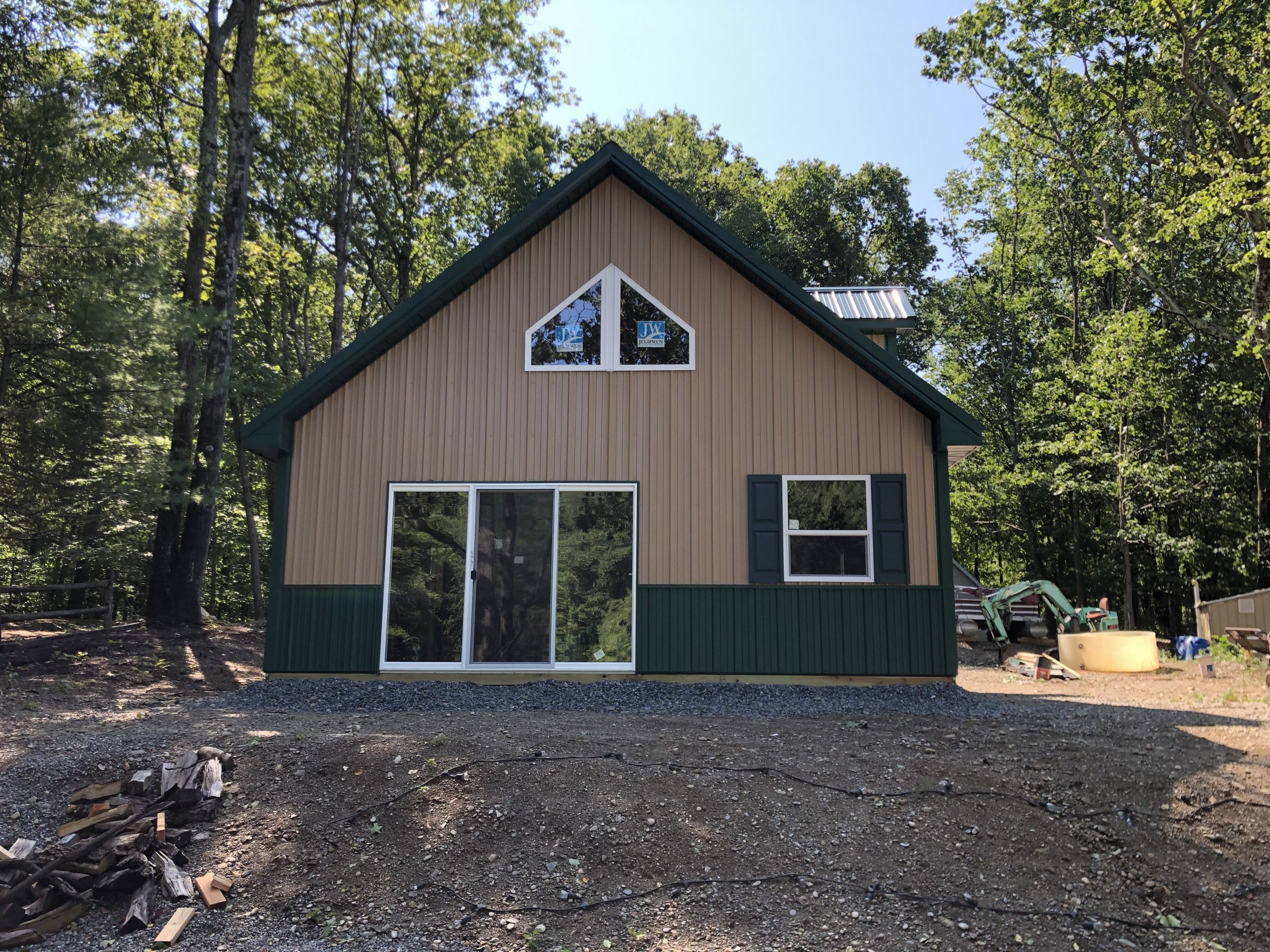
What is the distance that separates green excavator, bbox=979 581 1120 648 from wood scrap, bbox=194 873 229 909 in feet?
46.8

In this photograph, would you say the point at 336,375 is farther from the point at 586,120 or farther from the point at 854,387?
the point at 586,120

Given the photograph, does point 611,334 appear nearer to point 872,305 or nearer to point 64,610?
point 872,305

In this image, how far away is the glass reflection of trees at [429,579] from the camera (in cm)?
941

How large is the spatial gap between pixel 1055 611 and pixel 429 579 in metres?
12.7

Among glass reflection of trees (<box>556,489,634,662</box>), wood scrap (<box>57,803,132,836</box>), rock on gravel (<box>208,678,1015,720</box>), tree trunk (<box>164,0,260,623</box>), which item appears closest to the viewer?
wood scrap (<box>57,803,132,836</box>)

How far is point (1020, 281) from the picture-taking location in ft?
84.3

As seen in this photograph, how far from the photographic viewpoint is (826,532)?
30.8 ft

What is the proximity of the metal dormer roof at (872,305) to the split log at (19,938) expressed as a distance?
380 inches

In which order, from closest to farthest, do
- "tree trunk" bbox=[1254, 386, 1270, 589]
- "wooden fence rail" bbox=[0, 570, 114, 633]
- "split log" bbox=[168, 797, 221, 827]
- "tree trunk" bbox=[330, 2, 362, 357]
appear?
"split log" bbox=[168, 797, 221, 827] < "wooden fence rail" bbox=[0, 570, 114, 633] < "tree trunk" bbox=[1254, 386, 1270, 589] < "tree trunk" bbox=[330, 2, 362, 357]

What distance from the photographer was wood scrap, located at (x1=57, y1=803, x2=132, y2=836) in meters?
4.98

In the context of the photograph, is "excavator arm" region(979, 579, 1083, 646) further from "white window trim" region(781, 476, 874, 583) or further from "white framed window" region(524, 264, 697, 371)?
"white framed window" region(524, 264, 697, 371)

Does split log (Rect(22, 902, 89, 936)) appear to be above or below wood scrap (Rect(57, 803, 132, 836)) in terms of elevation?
below

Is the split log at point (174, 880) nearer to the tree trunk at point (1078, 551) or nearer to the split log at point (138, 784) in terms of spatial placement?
the split log at point (138, 784)

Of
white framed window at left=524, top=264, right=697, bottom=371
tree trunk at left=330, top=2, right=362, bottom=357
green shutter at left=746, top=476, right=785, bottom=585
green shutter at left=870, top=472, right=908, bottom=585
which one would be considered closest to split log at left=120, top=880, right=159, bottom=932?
green shutter at left=746, top=476, right=785, bottom=585
